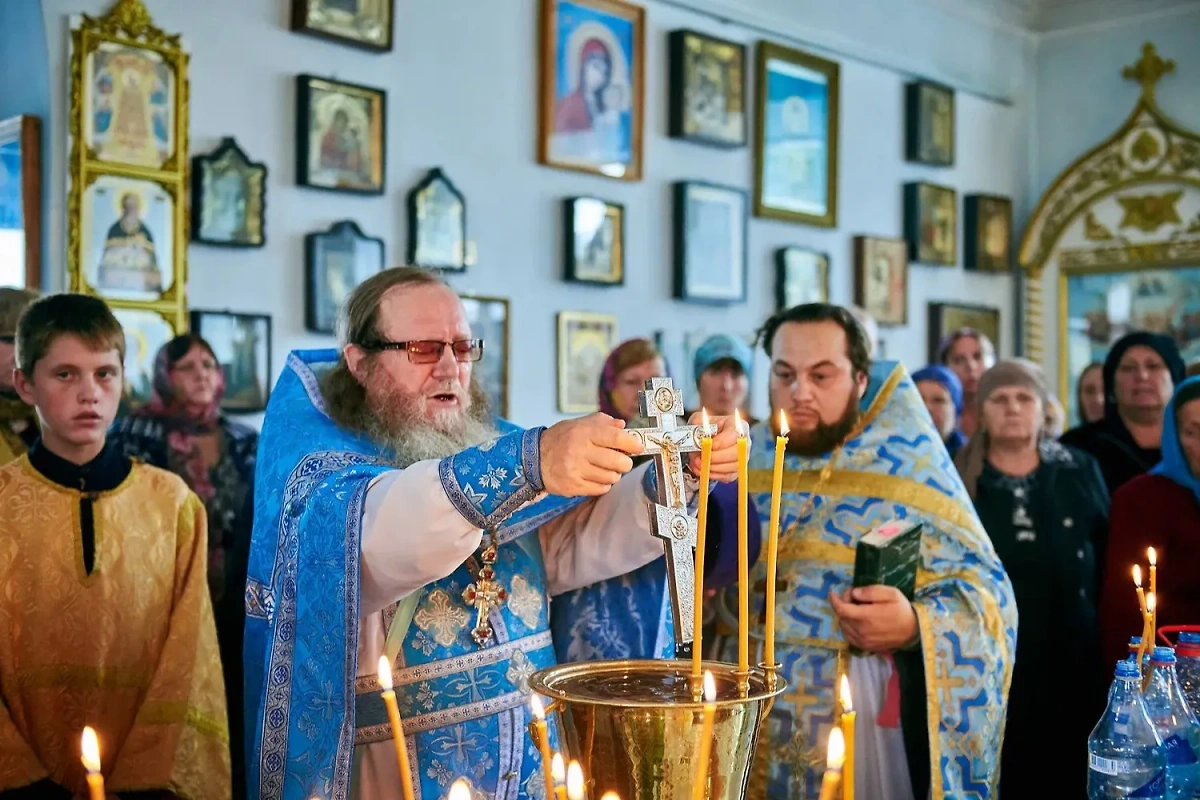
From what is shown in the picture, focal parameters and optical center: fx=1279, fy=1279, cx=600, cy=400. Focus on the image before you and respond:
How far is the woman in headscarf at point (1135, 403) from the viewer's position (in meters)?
Answer: 4.85

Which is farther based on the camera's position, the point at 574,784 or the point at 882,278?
the point at 882,278

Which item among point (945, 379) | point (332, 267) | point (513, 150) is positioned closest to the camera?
point (332, 267)

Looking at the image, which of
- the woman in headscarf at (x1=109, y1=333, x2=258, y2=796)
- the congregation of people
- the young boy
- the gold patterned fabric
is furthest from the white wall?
the gold patterned fabric

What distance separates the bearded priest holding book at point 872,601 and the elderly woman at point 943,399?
201 cm

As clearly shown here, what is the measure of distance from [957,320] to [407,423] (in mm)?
6850

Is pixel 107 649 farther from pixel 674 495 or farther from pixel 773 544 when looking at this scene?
pixel 773 544

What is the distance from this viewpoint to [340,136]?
533 cm

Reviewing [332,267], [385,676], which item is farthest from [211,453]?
[385,676]

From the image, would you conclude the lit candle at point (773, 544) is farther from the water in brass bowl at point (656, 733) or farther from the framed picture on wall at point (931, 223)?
the framed picture on wall at point (931, 223)

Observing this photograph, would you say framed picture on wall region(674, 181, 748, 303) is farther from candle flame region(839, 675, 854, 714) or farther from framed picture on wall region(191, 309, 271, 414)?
candle flame region(839, 675, 854, 714)

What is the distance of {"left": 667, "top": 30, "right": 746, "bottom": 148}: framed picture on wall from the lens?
676 centimetres

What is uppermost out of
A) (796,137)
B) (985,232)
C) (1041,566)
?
(796,137)

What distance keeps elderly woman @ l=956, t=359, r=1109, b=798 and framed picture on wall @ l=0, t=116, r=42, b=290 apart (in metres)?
3.41

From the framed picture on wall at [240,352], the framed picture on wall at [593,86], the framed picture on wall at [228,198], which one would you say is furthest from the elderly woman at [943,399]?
the framed picture on wall at [228,198]
